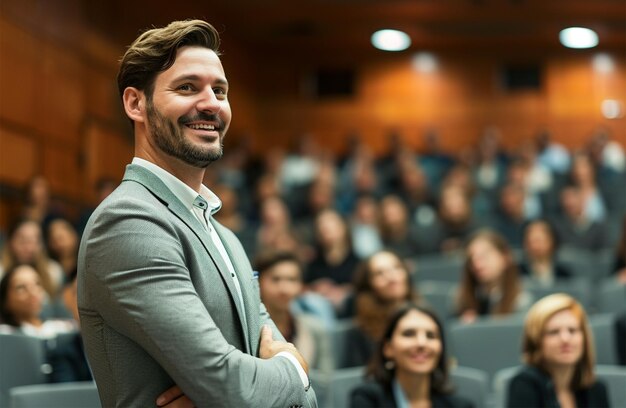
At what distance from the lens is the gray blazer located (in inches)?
48.2

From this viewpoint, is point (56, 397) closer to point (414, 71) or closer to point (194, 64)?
point (194, 64)

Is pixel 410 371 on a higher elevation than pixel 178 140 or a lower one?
lower

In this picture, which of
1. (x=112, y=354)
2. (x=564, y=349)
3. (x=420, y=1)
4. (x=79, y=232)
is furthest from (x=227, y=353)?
(x=420, y=1)

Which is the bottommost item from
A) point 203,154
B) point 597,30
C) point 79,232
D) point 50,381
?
point 50,381

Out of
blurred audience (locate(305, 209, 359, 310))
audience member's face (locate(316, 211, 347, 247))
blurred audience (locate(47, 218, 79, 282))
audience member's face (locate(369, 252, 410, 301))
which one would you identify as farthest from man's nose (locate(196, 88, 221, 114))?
audience member's face (locate(316, 211, 347, 247))

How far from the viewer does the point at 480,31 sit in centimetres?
1041

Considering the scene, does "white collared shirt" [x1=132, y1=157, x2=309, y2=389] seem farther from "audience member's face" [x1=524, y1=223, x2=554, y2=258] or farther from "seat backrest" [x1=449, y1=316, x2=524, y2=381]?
"audience member's face" [x1=524, y1=223, x2=554, y2=258]

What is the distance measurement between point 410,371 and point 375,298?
1.00 m

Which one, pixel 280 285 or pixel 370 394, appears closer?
pixel 370 394

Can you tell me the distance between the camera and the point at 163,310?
1.22 meters

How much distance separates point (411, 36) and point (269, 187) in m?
3.72

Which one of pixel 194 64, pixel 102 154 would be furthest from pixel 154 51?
pixel 102 154

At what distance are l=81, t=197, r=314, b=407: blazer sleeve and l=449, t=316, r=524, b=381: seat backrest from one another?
8.52ft

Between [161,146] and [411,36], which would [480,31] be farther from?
[161,146]
